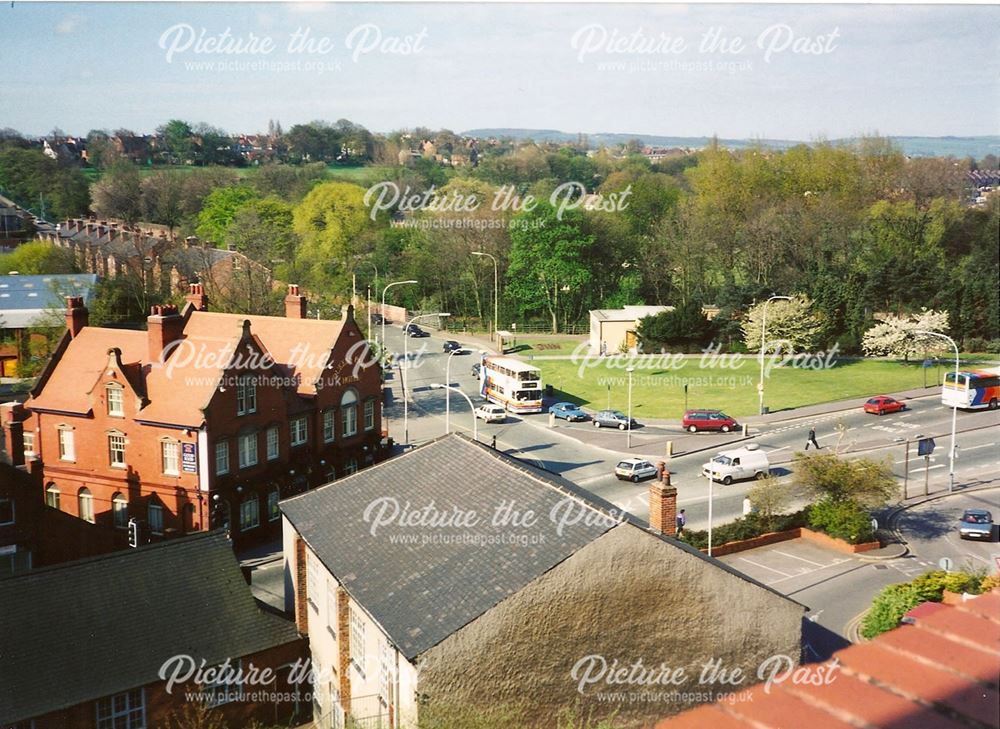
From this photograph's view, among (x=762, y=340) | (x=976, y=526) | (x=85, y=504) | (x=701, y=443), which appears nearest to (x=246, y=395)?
(x=85, y=504)

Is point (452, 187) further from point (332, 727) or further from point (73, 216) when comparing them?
point (332, 727)

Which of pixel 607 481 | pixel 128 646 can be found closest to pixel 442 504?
pixel 128 646

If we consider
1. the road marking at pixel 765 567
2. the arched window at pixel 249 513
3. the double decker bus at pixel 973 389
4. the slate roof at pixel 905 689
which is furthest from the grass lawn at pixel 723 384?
the slate roof at pixel 905 689

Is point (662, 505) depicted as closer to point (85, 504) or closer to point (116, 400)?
point (116, 400)

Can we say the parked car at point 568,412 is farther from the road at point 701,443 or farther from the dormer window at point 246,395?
the dormer window at point 246,395

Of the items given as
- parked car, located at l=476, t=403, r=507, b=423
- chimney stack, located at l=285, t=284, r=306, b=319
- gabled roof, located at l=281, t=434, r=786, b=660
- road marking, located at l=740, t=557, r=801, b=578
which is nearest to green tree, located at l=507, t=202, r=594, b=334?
parked car, located at l=476, t=403, r=507, b=423
